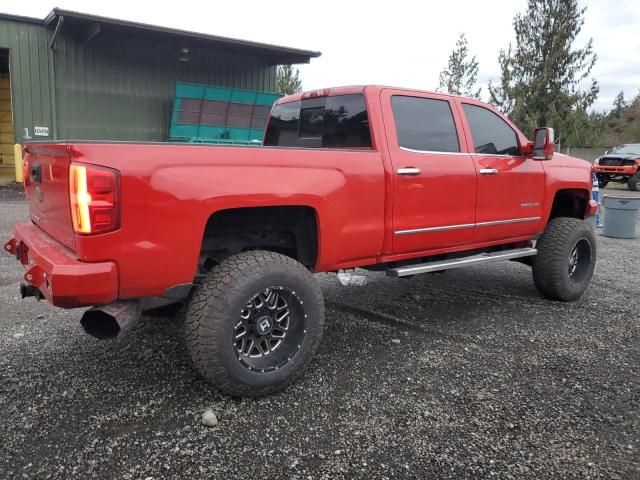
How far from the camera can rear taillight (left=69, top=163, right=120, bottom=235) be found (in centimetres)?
238

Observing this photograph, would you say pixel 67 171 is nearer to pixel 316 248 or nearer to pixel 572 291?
pixel 316 248

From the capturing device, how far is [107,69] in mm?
14617

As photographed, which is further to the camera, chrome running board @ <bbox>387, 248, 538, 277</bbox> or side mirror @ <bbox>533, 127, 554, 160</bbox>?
side mirror @ <bbox>533, 127, 554, 160</bbox>

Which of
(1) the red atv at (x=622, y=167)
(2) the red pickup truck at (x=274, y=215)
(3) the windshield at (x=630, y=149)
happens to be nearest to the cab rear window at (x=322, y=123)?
(2) the red pickup truck at (x=274, y=215)

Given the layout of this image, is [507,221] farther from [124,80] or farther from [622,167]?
[622,167]

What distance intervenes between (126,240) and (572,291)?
428cm

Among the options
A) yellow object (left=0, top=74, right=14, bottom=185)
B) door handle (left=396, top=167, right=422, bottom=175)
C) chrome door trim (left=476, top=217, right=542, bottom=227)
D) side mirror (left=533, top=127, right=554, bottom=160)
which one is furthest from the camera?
yellow object (left=0, top=74, right=14, bottom=185)

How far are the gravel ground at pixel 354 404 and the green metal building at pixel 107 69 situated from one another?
438 inches

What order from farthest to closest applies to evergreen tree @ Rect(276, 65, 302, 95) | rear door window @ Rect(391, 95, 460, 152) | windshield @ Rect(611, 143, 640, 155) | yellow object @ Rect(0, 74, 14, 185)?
evergreen tree @ Rect(276, 65, 302, 95), yellow object @ Rect(0, 74, 14, 185), windshield @ Rect(611, 143, 640, 155), rear door window @ Rect(391, 95, 460, 152)

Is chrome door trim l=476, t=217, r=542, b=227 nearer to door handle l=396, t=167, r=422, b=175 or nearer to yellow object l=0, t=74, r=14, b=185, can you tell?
door handle l=396, t=167, r=422, b=175

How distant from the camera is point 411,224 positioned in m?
3.69

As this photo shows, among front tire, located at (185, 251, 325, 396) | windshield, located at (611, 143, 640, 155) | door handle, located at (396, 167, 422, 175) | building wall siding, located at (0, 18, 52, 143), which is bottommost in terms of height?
front tire, located at (185, 251, 325, 396)

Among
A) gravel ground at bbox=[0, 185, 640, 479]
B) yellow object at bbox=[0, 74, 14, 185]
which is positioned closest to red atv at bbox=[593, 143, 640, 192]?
gravel ground at bbox=[0, 185, 640, 479]

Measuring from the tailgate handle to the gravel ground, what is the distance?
1206 millimetres
